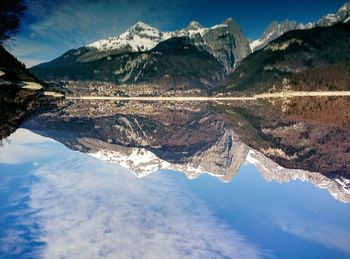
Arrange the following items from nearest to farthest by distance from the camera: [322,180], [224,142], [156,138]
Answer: [322,180], [224,142], [156,138]

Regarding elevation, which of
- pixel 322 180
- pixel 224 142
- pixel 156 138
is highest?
pixel 224 142

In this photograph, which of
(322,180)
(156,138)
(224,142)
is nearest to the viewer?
(322,180)

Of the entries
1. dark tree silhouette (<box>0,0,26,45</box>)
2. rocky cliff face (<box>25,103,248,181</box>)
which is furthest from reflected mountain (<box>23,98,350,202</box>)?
dark tree silhouette (<box>0,0,26,45</box>)

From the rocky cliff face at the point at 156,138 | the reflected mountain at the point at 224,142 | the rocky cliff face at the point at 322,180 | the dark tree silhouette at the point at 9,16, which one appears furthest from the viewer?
the dark tree silhouette at the point at 9,16

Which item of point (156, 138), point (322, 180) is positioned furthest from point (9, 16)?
point (322, 180)

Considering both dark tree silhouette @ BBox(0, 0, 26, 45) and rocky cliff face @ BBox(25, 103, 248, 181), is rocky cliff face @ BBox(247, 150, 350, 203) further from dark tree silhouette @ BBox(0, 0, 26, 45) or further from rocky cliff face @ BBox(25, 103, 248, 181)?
dark tree silhouette @ BBox(0, 0, 26, 45)

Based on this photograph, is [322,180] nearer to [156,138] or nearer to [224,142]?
[224,142]

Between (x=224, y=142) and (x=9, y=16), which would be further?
(x=9, y=16)

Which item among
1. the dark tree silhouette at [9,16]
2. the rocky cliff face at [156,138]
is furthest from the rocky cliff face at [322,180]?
the dark tree silhouette at [9,16]

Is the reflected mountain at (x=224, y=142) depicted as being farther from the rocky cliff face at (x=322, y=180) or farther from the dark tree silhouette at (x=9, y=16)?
the dark tree silhouette at (x=9, y=16)
